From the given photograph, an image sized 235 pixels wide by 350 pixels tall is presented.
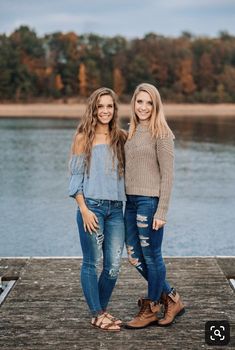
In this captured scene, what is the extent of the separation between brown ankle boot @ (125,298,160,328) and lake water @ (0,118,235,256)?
3.85 metres

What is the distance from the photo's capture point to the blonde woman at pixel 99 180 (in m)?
3.70

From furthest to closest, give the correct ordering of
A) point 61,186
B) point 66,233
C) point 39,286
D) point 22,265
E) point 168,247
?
1. point 61,186
2. point 66,233
3. point 168,247
4. point 22,265
5. point 39,286

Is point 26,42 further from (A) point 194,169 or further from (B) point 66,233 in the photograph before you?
(B) point 66,233

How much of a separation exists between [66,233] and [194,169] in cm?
821

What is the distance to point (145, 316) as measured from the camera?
385 cm

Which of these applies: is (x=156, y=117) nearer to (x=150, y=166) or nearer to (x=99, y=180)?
(x=150, y=166)

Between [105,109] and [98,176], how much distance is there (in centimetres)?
40

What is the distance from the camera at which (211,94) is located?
63.4 m

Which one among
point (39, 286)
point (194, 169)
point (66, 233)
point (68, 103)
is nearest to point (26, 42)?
point (68, 103)

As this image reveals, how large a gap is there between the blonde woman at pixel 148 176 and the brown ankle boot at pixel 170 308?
0.17 meters

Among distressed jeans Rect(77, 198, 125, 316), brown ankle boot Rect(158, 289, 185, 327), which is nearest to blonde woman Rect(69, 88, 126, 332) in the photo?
distressed jeans Rect(77, 198, 125, 316)

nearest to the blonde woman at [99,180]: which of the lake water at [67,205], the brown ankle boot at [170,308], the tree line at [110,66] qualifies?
the brown ankle boot at [170,308]

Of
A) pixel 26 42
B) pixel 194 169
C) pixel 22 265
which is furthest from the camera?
pixel 26 42

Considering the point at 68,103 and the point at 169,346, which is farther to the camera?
the point at 68,103
